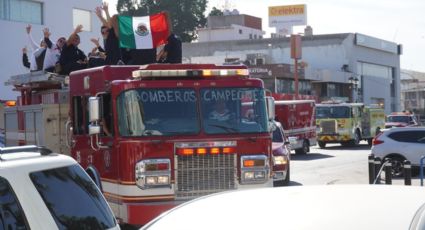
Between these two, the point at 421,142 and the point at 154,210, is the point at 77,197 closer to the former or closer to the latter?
the point at 154,210

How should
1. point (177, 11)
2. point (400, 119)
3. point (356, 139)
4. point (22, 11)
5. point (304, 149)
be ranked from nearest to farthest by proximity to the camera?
point (304, 149) < point (22, 11) < point (356, 139) < point (400, 119) < point (177, 11)

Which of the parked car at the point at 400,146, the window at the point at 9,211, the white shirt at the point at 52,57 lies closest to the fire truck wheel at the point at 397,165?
the parked car at the point at 400,146

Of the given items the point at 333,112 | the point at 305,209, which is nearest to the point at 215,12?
the point at 333,112

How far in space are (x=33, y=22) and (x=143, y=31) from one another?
2402 cm

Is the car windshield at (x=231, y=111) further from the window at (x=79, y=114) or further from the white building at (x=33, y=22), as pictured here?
the white building at (x=33, y=22)

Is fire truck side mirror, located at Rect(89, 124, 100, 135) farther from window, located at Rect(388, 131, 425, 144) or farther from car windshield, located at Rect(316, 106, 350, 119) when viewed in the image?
car windshield, located at Rect(316, 106, 350, 119)

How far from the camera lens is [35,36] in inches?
1389

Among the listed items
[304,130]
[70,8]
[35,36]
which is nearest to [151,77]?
[304,130]

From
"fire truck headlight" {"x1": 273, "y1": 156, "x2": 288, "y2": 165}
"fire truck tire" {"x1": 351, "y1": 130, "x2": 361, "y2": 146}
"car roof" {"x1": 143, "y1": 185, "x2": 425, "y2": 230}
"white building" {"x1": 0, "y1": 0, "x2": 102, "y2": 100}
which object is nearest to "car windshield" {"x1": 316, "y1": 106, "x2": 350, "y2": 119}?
"fire truck tire" {"x1": 351, "y1": 130, "x2": 361, "y2": 146}

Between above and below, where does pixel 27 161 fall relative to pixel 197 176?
above

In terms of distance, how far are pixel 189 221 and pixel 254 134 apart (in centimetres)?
704

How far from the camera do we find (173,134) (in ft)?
32.3

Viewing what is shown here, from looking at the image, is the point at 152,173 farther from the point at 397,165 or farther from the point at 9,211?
the point at 397,165

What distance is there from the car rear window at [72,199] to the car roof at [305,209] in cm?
111
